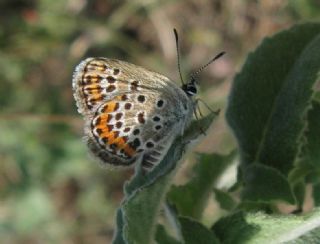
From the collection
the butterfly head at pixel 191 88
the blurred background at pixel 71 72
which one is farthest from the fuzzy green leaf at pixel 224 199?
the blurred background at pixel 71 72

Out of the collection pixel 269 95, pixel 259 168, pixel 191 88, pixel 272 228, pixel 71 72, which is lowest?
pixel 272 228

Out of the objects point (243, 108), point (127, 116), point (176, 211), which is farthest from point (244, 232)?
point (127, 116)

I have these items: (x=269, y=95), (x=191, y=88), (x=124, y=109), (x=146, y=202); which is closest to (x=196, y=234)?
(x=146, y=202)

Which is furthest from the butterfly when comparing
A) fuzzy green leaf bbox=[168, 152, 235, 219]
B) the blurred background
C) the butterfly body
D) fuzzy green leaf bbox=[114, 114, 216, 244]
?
the blurred background

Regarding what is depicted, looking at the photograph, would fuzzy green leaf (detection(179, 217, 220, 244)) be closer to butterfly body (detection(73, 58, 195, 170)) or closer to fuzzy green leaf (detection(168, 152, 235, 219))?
fuzzy green leaf (detection(168, 152, 235, 219))

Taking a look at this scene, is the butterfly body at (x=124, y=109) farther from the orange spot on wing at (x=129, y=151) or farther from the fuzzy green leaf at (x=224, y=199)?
the fuzzy green leaf at (x=224, y=199)

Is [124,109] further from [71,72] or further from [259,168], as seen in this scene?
[71,72]
